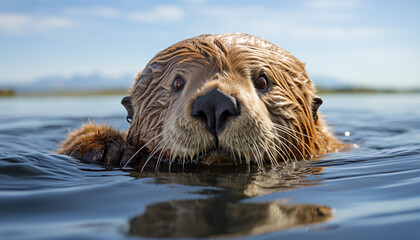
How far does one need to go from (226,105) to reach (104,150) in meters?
1.78

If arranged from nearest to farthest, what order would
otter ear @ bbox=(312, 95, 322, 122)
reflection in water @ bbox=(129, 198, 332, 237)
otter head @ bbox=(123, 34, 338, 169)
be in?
reflection in water @ bbox=(129, 198, 332, 237)
otter head @ bbox=(123, 34, 338, 169)
otter ear @ bbox=(312, 95, 322, 122)

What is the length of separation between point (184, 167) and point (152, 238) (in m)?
2.18

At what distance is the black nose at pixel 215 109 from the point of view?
3.75m

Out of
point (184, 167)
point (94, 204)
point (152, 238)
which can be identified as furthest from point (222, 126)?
point (152, 238)

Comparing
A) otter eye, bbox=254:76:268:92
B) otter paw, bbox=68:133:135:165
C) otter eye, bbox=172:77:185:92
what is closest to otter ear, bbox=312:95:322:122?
otter eye, bbox=254:76:268:92

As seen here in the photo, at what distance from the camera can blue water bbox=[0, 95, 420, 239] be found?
2.46 meters

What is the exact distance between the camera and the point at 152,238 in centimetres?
232

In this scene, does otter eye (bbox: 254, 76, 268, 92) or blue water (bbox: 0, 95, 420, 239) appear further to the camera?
otter eye (bbox: 254, 76, 268, 92)

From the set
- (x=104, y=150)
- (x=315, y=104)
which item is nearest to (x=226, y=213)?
(x=104, y=150)

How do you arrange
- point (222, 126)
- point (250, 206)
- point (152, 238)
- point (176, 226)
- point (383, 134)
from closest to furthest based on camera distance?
point (152, 238)
point (176, 226)
point (250, 206)
point (222, 126)
point (383, 134)

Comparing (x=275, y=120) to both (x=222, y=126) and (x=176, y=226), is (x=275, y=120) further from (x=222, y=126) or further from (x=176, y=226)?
(x=176, y=226)

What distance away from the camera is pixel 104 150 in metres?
4.83

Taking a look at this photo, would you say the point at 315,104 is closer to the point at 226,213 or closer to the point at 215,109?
the point at 215,109

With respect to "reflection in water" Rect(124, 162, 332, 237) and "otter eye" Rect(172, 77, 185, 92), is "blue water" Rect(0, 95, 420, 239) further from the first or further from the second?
"otter eye" Rect(172, 77, 185, 92)
